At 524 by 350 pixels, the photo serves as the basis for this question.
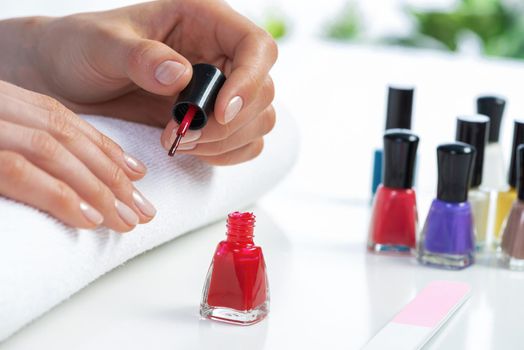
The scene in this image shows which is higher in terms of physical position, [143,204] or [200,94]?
[200,94]

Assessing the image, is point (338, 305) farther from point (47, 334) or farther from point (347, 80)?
point (347, 80)

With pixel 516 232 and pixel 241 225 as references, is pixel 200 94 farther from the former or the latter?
pixel 516 232

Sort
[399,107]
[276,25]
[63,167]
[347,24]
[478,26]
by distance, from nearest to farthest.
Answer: [63,167] → [399,107] → [478,26] → [276,25] → [347,24]

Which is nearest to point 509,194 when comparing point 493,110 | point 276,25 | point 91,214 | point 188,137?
point 493,110

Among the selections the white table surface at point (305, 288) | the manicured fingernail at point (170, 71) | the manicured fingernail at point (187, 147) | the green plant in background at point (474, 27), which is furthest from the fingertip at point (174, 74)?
the green plant in background at point (474, 27)

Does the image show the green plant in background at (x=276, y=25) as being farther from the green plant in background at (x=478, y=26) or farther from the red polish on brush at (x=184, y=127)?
the red polish on brush at (x=184, y=127)

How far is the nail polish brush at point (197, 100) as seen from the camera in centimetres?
94

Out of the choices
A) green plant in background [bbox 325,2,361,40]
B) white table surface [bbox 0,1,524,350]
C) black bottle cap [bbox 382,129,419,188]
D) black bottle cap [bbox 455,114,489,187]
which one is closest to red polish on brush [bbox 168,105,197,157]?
white table surface [bbox 0,1,524,350]

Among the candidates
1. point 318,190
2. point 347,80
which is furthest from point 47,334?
point 347,80

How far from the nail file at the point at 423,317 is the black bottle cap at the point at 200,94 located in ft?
0.91

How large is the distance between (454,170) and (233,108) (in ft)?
0.87

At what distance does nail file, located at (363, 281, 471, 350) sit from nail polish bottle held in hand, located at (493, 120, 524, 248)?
0.18m

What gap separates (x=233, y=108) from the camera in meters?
0.98

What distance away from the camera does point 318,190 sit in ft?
4.60
